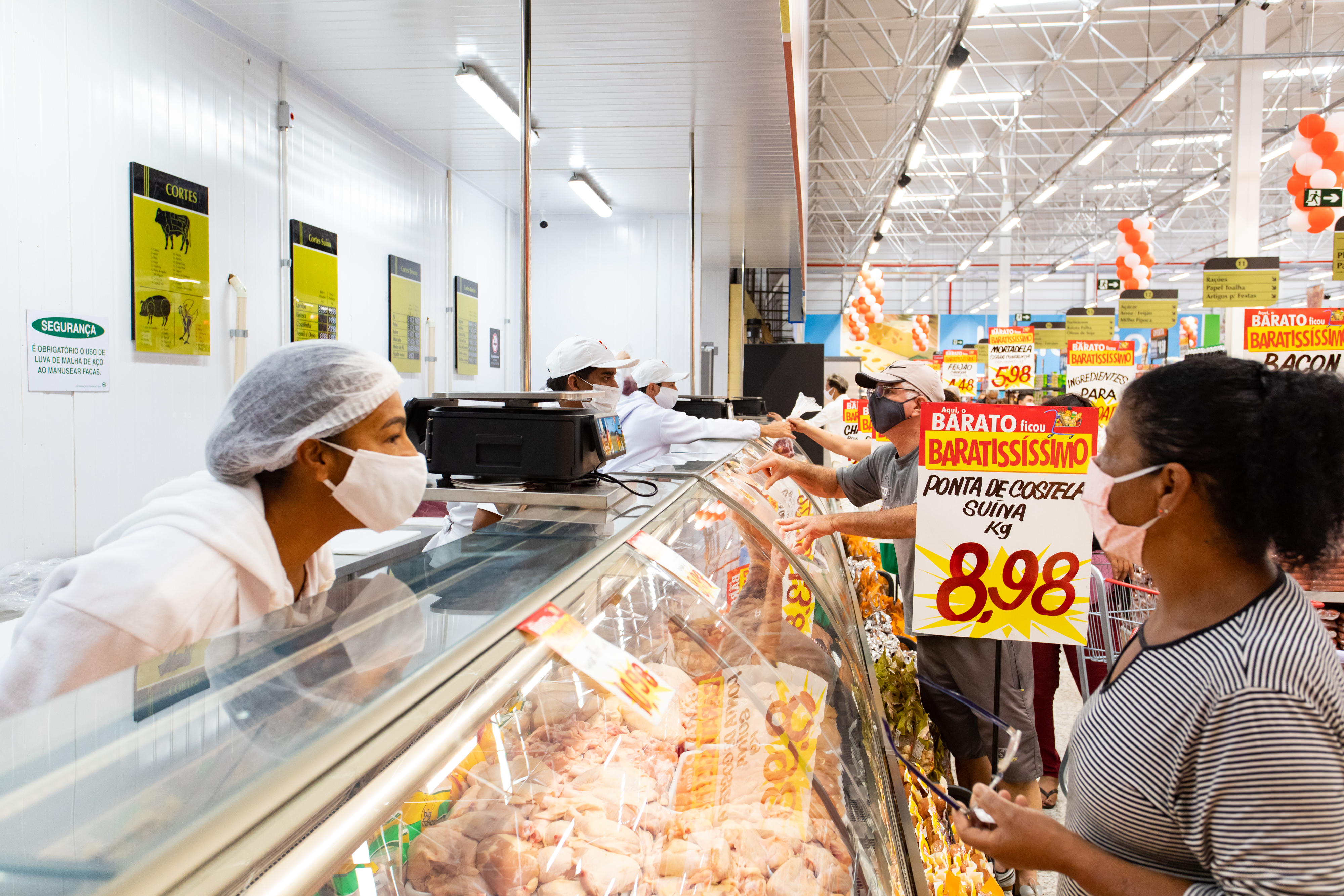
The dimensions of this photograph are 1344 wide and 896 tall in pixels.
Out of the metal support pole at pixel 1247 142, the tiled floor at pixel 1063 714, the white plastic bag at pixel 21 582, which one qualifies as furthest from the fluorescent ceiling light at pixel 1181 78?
the white plastic bag at pixel 21 582

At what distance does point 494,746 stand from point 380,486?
660mm

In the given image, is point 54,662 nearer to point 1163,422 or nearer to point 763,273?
point 1163,422

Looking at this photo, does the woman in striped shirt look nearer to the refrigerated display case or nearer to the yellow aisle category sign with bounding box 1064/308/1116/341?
the refrigerated display case

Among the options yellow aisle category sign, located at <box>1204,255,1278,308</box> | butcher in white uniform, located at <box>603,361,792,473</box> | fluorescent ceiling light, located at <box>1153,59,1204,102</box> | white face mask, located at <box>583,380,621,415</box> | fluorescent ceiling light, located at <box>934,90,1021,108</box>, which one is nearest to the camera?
white face mask, located at <box>583,380,621,415</box>

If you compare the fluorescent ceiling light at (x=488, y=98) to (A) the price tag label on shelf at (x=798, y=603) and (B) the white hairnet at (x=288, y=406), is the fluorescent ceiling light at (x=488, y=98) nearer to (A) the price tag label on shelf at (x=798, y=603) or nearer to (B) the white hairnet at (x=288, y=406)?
(A) the price tag label on shelf at (x=798, y=603)

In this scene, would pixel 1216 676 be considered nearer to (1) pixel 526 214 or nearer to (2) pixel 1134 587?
(1) pixel 526 214

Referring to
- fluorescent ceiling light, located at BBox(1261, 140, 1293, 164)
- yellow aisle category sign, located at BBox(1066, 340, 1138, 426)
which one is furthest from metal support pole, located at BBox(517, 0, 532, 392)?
fluorescent ceiling light, located at BBox(1261, 140, 1293, 164)

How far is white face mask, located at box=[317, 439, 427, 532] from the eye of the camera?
154 centimetres

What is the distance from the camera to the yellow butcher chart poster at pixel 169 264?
3.73 metres

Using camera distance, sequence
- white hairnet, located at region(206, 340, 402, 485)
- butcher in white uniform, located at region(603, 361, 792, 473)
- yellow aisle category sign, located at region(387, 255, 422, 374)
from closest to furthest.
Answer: white hairnet, located at region(206, 340, 402, 485) < butcher in white uniform, located at region(603, 361, 792, 473) < yellow aisle category sign, located at region(387, 255, 422, 374)

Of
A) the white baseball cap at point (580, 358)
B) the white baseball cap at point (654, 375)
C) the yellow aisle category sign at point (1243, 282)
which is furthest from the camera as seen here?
the yellow aisle category sign at point (1243, 282)

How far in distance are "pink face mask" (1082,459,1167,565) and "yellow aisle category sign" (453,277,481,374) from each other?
6479 mm

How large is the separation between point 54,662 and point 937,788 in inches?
55.0

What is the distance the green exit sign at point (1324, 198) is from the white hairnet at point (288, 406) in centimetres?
920
